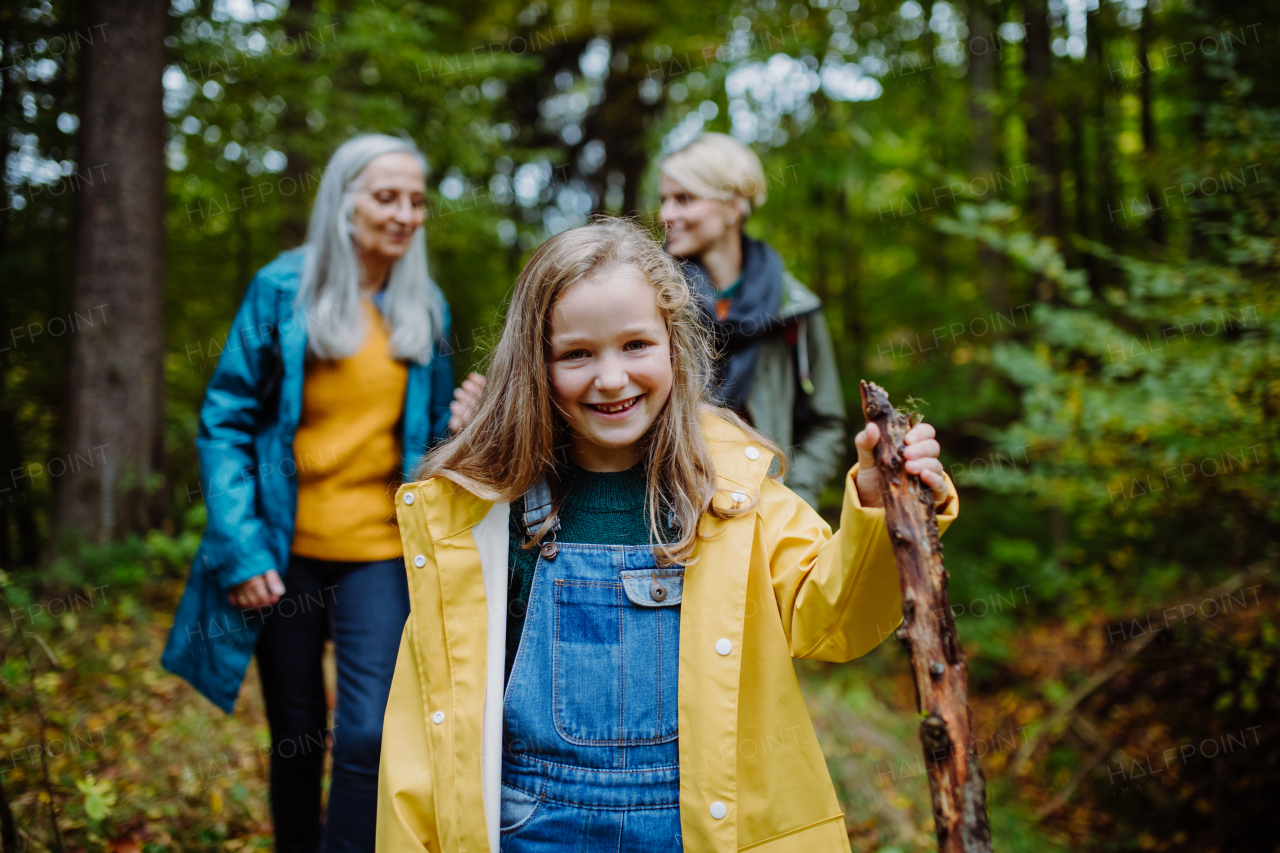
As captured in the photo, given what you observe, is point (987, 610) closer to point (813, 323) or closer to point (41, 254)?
point (813, 323)

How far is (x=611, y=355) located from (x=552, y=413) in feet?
0.82

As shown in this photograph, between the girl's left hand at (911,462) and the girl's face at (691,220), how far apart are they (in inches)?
55.9

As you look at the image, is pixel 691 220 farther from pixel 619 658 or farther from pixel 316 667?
pixel 316 667

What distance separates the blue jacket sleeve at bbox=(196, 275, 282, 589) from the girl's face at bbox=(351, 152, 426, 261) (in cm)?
37

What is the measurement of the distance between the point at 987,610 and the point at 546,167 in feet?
27.1

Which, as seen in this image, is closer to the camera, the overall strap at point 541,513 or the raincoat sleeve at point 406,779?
the raincoat sleeve at point 406,779

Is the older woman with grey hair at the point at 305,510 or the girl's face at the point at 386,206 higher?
the girl's face at the point at 386,206

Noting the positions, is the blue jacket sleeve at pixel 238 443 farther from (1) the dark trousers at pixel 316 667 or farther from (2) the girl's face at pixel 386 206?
(2) the girl's face at pixel 386 206

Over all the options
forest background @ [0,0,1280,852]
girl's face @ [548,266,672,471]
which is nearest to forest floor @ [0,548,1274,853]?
forest background @ [0,0,1280,852]

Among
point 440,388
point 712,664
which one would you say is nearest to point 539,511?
point 712,664

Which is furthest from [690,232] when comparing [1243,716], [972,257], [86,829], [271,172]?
[972,257]

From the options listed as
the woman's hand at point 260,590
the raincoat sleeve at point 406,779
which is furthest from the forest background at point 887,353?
the raincoat sleeve at point 406,779

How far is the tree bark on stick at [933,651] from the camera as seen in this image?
4.33 feet

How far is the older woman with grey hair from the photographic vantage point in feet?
7.66
